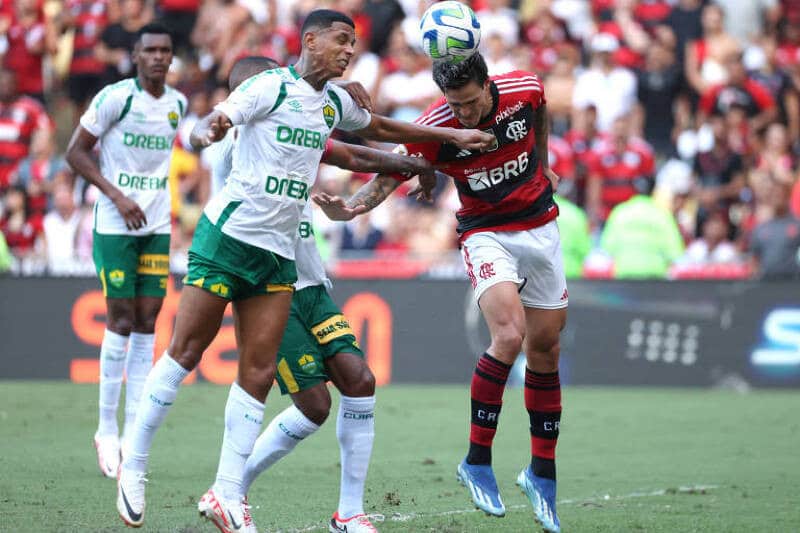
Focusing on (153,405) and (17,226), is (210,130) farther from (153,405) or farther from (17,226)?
(17,226)

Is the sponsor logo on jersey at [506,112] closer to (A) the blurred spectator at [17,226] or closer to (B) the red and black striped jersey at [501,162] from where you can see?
(B) the red and black striped jersey at [501,162]

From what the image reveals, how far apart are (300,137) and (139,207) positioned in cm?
310

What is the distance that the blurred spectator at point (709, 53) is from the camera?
18500 millimetres

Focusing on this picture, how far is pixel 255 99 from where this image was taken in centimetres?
649

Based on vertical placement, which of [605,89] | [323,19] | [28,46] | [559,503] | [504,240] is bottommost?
[559,503]

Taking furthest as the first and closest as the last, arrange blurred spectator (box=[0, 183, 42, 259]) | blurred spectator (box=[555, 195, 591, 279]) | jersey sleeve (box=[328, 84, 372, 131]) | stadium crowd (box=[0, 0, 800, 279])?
1. blurred spectator (box=[0, 183, 42, 259])
2. stadium crowd (box=[0, 0, 800, 279])
3. blurred spectator (box=[555, 195, 591, 279])
4. jersey sleeve (box=[328, 84, 372, 131])

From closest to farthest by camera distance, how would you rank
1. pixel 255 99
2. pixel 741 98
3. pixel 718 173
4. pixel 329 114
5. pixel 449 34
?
pixel 255 99, pixel 329 114, pixel 449 34, pixel 718 173, pixel 741 98

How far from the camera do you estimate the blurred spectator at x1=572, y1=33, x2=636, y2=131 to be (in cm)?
1823

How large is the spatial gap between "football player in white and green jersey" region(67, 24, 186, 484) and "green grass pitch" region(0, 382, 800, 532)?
0.74 metres

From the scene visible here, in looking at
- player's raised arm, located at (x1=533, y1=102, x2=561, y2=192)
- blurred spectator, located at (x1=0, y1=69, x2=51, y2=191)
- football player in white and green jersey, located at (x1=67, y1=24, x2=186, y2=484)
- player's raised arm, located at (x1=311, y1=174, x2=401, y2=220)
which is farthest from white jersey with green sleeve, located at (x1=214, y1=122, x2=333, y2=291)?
blurred spectator, located at (x1=0, y1=69, x2=51, y2=191)

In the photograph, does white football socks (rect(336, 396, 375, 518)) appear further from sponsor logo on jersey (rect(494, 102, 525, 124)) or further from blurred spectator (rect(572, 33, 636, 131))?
blurred spectator (rect(572, 33, 636, 131))

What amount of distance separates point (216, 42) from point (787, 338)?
31.4 ft

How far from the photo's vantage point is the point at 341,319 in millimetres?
7293

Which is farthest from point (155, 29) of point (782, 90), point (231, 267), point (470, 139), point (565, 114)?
point (782, 90)
